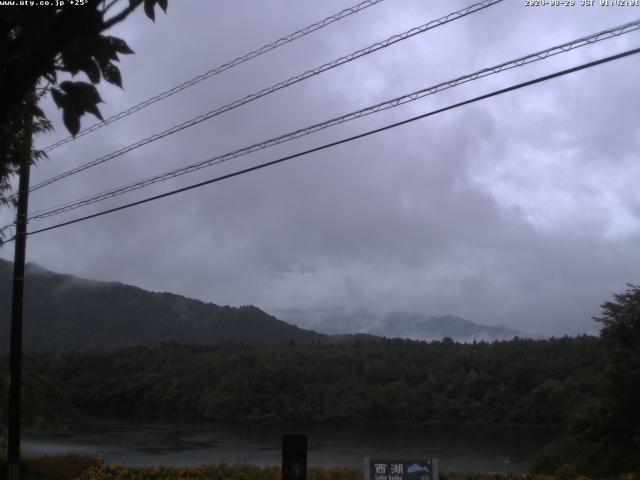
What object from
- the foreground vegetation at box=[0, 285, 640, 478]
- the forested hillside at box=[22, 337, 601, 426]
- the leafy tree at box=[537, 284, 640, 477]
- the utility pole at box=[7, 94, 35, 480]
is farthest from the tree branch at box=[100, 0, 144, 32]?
the forested hillside at box=[22, 337, 601, 426]

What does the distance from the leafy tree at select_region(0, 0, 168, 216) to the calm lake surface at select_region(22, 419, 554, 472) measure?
19.3 meters

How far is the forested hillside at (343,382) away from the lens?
38.3 metres

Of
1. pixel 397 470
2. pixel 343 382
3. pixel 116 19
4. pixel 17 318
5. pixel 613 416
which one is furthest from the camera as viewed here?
pixel 343 382

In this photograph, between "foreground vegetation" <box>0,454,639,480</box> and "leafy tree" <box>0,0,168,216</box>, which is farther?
"foreground vegetation" <box>0,454,639,480</box>

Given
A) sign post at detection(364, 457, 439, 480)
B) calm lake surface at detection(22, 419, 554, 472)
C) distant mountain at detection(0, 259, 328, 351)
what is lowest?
calm lake surface at detection(22, 419, 554, 472)

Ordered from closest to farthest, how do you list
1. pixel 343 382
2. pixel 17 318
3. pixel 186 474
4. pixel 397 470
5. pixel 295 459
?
pixel 295 459 → pixel 397 470 → pixel 17 318 → pixel 186 474 → pixel 343 382

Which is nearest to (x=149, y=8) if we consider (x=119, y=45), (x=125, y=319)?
(x=119, y=45)

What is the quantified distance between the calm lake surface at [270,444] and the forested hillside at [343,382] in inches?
83.2

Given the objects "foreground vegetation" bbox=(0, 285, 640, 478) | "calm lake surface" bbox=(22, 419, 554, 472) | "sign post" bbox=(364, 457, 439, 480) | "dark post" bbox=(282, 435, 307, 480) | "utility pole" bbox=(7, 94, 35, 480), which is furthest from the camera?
"foreground vegetation" bbox=(0, 285, 640, 478)

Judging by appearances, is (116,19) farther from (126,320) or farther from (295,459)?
(126,320)

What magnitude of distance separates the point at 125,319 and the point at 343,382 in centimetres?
4649

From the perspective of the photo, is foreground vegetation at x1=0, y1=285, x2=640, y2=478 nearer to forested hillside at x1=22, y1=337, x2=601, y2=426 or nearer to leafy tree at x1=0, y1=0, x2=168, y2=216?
forested hillside at x1=22, y1=337, x2=601, y2=426

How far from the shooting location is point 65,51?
9.12ft

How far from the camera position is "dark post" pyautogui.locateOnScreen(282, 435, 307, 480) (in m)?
7.52
